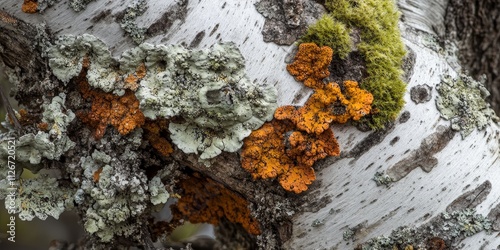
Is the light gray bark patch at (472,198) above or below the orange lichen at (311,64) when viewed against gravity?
below

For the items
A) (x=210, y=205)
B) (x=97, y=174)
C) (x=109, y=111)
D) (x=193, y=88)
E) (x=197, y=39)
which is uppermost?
(x=197, y=39)

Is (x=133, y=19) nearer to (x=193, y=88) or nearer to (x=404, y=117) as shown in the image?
(x=193, y=88)

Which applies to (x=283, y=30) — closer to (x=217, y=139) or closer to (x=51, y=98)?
(x=217, y=139)

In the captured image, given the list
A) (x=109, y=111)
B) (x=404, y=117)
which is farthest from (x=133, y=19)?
(x=404, y=117)

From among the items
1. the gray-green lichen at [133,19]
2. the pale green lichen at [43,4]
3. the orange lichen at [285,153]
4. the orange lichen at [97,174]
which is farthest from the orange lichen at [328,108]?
the pale green lichen at [43,4]

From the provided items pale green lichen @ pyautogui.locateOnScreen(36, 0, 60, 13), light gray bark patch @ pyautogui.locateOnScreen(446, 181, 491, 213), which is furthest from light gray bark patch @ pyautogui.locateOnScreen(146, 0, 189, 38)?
light gray bark patch @ pyautogui.locateOnScreen(446, 181, 491, 213)

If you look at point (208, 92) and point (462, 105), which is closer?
point (208, 92)

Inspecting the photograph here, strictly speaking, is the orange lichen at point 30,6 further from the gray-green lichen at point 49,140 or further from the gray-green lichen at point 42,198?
the gray-green lichen at point 42,198
